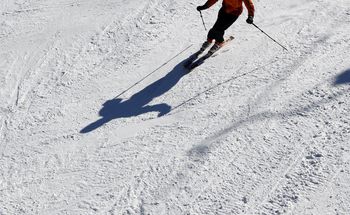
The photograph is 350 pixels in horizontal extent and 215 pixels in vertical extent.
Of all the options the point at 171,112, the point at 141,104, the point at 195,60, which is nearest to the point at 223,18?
the point at 195,60

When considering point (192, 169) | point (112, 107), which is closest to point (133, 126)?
point (112, 107)

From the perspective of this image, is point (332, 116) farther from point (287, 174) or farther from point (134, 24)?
point (134, 24)

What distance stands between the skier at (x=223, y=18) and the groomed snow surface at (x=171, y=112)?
30cm

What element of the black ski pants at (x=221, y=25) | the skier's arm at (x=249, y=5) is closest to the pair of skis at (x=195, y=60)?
the black ski pants at (x=221, y=25)

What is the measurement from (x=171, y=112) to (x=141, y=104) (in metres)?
0.63

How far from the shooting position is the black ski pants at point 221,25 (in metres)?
10.6

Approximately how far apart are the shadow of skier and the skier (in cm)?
74

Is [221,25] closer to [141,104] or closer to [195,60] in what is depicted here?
[195,60]

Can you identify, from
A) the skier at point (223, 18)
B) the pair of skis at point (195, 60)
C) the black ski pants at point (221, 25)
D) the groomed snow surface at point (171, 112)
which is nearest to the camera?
the groomed snow surface at point (171, 112)

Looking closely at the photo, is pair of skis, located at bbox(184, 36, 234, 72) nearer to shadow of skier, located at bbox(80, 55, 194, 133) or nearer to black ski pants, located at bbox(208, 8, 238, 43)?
shadow of skier, located at bbox(80, 55, 194, 133)

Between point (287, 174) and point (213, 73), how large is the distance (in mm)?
2727

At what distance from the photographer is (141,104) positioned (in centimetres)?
1045

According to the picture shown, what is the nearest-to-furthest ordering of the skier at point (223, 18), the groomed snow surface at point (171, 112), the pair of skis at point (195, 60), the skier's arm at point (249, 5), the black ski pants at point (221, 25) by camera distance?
the groomed snow surface at point (171, 112), the skier's arm at point (249, 5), the skier at point (223, 18), the black ski pants at point (221, 25), the pair of skis at point (195, 60)

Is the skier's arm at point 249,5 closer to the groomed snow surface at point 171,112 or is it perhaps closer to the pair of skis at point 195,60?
the groomed snow surface at point 171,112
